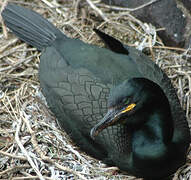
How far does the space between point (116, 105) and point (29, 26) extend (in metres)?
1.44

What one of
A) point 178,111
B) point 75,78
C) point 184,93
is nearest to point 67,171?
point 75,78

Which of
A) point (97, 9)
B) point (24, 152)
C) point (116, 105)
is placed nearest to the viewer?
point (116, 105)

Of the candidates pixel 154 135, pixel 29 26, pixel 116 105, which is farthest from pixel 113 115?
pixel 29 26

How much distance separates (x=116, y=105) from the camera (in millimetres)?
2381

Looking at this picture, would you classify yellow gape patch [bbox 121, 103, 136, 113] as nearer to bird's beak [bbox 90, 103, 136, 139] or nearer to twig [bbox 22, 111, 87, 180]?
bird's beak [bbox 90, 103, 136, 139]

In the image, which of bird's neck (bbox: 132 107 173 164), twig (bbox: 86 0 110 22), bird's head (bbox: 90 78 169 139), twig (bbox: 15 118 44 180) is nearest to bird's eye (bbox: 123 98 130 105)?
bird's head (bbox: 90 78 169 139)

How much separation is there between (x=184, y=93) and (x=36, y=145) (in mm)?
1141

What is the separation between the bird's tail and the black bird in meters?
0.03

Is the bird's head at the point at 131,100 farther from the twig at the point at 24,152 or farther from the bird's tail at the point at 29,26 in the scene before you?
the bird's tail at the point at 29,26

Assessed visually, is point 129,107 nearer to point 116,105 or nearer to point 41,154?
point 116,105

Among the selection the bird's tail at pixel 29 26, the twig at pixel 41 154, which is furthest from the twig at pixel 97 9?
the twig at pixel 41 154

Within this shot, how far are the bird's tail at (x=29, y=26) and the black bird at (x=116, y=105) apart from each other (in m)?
0.03

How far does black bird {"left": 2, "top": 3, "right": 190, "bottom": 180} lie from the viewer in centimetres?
244

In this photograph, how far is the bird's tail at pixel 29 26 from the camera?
346 cm
